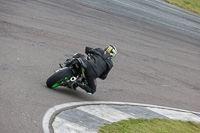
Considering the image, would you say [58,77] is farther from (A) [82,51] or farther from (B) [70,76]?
(A) [82,51]

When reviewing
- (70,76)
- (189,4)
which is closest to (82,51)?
(70,76)

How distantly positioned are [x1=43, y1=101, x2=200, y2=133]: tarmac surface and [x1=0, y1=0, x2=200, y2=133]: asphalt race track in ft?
0.91

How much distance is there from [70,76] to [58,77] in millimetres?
288

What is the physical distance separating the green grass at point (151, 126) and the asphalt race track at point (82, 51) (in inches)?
53.0

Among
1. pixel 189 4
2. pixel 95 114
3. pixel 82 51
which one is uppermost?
pixel 189 4

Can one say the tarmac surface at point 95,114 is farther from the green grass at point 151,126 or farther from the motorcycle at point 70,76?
the motorcycle at point 70,76

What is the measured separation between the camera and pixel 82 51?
13086 mm

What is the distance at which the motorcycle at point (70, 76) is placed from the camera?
27.7ft

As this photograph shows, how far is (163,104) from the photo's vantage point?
10.4m

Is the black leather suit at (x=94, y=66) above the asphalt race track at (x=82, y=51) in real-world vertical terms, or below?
above

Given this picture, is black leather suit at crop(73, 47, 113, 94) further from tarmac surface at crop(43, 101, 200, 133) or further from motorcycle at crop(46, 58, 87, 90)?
tarmac surface at crop(43, 101, 200, 133)

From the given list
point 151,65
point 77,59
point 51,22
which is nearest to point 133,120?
point 77,59

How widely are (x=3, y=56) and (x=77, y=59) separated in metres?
2.45

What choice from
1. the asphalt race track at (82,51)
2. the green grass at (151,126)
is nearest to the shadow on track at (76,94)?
the asphalt race track at (82,51)
